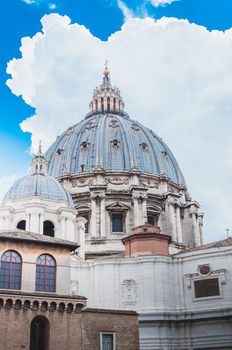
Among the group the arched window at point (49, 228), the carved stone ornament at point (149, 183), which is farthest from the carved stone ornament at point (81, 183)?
the arched window at point (49, 228)

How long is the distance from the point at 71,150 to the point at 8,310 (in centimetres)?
5558

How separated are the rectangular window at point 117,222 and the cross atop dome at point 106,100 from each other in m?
30.6

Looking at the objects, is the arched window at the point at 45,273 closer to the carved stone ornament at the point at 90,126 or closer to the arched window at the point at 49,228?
the arched window at the point at 49,228

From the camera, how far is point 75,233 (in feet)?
212

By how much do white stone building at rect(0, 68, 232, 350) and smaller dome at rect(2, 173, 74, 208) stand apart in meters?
0.13

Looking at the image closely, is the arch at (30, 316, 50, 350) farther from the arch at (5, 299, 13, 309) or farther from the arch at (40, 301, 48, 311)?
the arch at (5, 299, 13, 309)

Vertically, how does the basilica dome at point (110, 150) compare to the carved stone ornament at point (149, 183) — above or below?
above

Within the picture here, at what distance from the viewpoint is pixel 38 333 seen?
123ft

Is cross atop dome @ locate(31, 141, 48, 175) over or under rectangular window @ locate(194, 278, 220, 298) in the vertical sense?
over

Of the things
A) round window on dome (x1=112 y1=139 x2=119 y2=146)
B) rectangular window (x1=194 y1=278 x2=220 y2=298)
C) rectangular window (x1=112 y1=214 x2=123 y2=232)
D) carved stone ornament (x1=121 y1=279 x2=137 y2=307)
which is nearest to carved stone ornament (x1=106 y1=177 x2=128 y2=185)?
rectangular window (x1=112 y1=214 x2=123 y2=232)

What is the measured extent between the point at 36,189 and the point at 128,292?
700 inches

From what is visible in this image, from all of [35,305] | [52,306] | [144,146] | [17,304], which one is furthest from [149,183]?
[17,304]

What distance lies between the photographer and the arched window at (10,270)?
38.0 meters

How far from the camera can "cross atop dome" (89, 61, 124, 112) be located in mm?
102938
